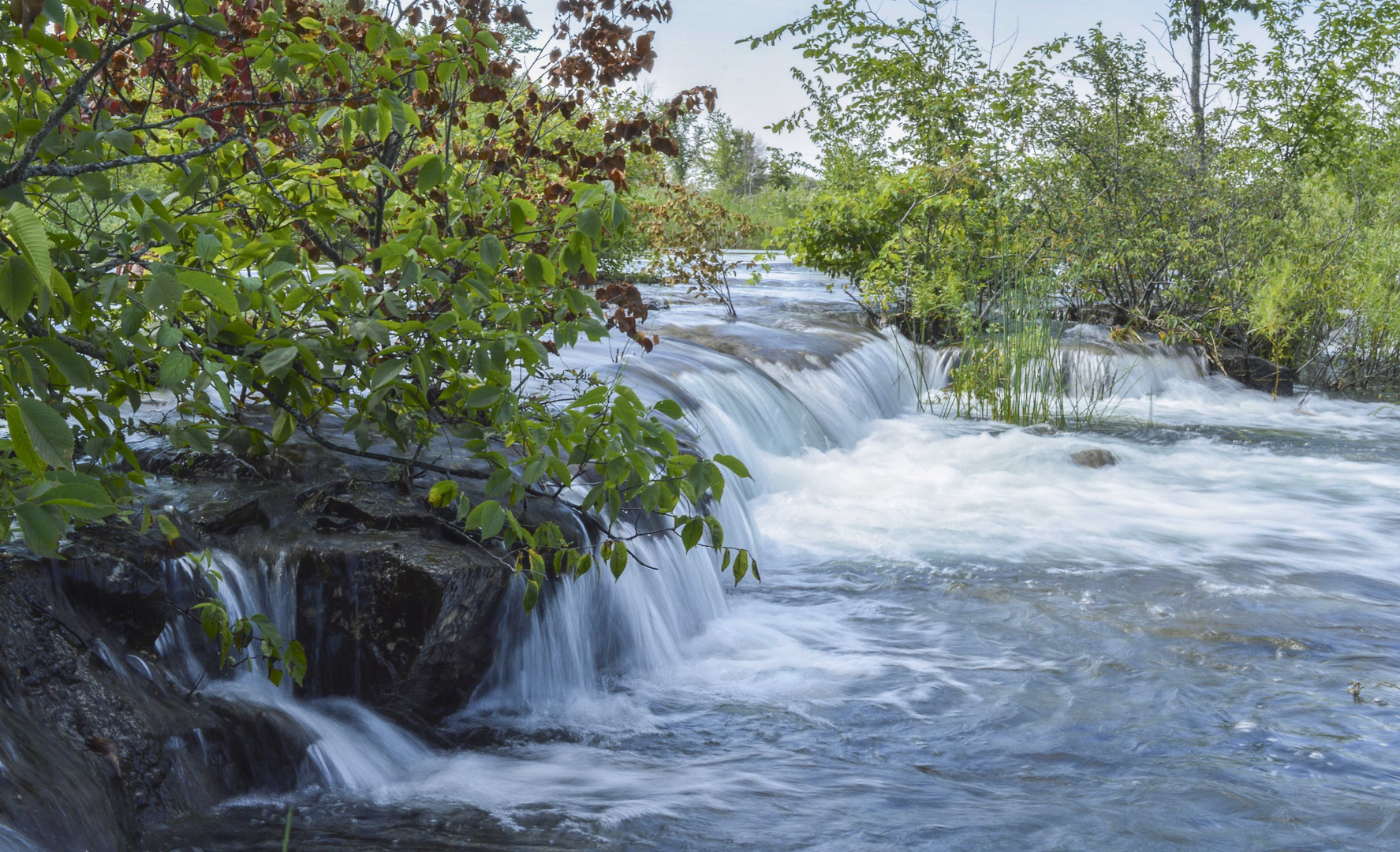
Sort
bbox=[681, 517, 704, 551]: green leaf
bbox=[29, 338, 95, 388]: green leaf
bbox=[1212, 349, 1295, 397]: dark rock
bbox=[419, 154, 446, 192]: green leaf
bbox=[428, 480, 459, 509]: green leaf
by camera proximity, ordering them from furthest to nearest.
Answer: bbox=[1212, 349, 1295, 397]: dark rock < bbox=[428, 480, 459, 509]: green leaf < bbox=[681, 517, 704, 551]: green leaf < bbox=[419, 154, 446, 192]: green leaf < bbox=[29, 338, 95, 388]: green leaf

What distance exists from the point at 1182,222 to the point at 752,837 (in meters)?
10.9

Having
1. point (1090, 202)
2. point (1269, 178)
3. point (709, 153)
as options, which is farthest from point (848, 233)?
point (709, 153)

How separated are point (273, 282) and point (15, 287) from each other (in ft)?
3.83

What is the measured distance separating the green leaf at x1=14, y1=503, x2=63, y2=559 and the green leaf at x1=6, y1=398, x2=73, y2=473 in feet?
0.75

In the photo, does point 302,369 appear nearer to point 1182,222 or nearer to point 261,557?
point 261,557

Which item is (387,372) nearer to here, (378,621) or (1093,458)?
(378,621)

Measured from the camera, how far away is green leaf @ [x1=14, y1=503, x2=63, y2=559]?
162cm

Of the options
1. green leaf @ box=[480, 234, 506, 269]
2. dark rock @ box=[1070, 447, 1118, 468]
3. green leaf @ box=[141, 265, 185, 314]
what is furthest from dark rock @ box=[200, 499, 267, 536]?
dark rock @ box=[1070, 447, 1118, 468]

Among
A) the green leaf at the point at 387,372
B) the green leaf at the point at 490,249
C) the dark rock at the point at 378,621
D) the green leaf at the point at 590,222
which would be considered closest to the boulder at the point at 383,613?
the dark rock at the point at 378,621

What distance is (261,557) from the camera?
341 centimetres

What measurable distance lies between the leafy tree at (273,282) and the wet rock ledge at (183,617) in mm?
170

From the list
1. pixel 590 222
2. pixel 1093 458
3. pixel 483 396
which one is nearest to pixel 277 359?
pixel 483 396

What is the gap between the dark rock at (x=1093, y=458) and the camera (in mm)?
7793

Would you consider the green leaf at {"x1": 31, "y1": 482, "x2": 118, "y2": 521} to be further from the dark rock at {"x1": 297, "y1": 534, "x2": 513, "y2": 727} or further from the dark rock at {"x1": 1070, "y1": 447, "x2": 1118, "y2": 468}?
the dark rock at {"x1": 1070, "y1": 447, "x2": 1118, "y2": 468}
